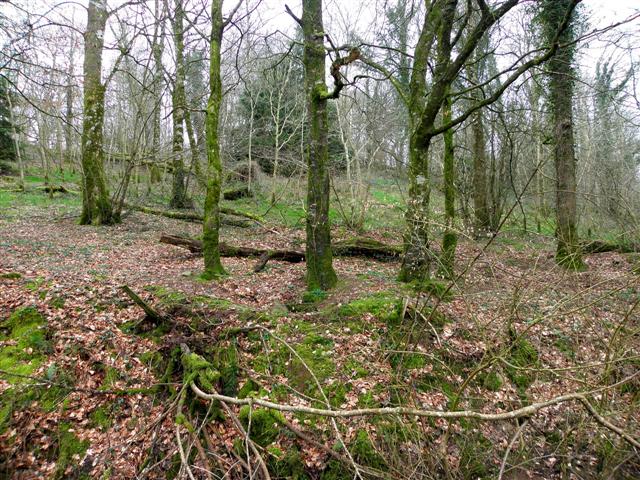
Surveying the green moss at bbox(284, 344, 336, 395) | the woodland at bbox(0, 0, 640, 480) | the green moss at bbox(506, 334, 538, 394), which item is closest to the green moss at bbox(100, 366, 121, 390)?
the woodland at bbox(0, 0, 640, 480)

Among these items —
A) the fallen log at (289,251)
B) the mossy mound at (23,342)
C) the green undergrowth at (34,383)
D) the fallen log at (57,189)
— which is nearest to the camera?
the green undergrowth at (34,383)

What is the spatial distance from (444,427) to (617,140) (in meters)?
20.8

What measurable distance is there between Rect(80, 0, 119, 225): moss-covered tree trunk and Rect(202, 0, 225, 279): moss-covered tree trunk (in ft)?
20.3

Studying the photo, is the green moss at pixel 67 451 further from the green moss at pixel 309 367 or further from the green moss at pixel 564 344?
the green moss at pixel 564 344

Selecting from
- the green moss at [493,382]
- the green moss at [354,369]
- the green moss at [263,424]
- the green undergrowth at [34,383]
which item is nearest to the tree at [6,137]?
the green undergrowth at [34,383]

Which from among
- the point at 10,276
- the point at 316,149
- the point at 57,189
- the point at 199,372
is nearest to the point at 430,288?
the point at 316,149

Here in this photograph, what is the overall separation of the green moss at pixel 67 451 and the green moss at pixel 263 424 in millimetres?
1471

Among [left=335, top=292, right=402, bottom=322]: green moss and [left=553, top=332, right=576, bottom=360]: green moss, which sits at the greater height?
[left=335, top=292, right=402, bottom=322]: green moss

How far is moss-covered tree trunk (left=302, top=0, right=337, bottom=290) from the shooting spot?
19.4 ft

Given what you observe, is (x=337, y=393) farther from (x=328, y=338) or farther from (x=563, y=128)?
(x=563, y=128)

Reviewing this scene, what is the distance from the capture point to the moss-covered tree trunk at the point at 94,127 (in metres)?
10.6

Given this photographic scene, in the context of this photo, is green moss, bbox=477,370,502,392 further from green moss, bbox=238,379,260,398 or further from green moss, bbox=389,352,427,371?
green moss, bbox=238,379,260,398

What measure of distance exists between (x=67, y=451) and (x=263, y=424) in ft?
6.03

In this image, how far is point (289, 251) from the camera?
8.76 meters
